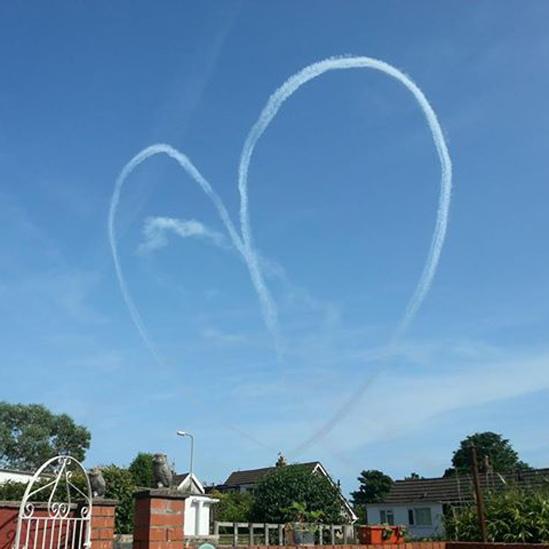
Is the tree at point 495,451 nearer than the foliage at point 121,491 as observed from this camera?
No

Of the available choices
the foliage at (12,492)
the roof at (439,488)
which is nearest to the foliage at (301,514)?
the foliage at (12,492)

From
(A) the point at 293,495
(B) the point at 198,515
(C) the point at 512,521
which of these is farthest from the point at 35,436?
(C) the point at 512,521

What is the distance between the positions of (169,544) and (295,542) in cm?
869

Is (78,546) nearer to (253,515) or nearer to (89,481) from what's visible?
(89,481)

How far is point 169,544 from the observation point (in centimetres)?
495

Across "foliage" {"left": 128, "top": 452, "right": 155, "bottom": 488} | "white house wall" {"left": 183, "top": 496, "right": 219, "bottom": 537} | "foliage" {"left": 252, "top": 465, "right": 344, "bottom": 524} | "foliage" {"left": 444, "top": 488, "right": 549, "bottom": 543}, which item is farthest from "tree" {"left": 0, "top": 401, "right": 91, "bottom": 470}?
"foliage" {"left": 444, "top": 488, "right": 549, "bottom": 543}

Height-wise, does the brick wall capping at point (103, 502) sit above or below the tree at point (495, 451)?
below

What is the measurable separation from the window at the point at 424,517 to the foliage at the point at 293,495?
14.6 metres

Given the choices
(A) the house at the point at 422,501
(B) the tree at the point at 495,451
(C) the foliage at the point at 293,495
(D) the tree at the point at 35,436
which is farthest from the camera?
(B) the tree at the point at 495,451

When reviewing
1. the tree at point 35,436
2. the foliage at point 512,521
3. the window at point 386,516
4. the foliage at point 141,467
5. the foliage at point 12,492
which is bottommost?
the foliage at point 512,521

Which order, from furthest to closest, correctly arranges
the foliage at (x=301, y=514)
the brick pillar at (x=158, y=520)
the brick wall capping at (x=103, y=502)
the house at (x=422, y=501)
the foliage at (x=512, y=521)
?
the house at (x=422, y=501) < the foliage at (x=301, y=514) < the foliage at (x=512, y=521) < the brick wall capping at (x=103, y=502) < the brick pillar at (x=158, y=520)

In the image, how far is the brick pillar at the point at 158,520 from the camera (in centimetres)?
484

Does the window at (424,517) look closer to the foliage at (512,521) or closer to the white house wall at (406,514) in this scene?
the white house wall at (406,514)

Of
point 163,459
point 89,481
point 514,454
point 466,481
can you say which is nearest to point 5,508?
point 89,481
